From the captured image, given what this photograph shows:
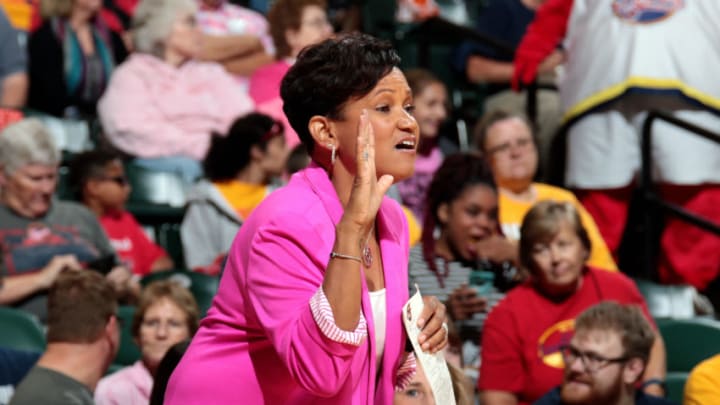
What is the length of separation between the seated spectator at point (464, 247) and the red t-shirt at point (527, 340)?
0.73 feet

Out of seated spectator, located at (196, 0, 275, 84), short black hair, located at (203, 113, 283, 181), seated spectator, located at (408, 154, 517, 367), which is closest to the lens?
seated spectator, located at (408, 154, 517, 367)

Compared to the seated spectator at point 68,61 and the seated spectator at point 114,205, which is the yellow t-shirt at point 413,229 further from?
the seated spectator at point 68,61

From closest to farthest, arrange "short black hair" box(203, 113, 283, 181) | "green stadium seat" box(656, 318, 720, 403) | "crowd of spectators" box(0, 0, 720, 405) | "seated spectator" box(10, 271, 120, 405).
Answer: "seated spectator" box(10, 271, 120, 405)
"crowd of spectators" box(0, 0, 720, 405)
"green stadium seat" box(656, 318, 720, 403)
"short black hair" box(203, 113, 283, 181)

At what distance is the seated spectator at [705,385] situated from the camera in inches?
140

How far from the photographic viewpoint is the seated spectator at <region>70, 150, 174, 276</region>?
5738mm

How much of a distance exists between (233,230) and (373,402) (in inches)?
133

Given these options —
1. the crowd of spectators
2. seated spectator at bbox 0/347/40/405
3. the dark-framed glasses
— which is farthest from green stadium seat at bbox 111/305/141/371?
the dark-framed glasses

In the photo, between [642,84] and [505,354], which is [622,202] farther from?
[505,354]

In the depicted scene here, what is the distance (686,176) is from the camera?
5.89m

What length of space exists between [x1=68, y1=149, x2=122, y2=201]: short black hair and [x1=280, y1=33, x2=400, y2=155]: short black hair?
3.54 meters

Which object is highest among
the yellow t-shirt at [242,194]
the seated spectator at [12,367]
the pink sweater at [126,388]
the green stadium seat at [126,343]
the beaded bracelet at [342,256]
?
the beaded bracelet at [342,256]

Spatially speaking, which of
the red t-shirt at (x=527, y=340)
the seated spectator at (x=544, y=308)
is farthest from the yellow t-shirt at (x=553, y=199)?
the red t-shirt at (x=527, y=340)

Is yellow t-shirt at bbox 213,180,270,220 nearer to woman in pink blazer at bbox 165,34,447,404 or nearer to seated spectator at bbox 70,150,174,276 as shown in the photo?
seated spectator at bbox 70,150,174,276

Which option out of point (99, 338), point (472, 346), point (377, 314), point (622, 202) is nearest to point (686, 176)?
point (622, 202)
